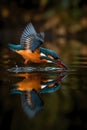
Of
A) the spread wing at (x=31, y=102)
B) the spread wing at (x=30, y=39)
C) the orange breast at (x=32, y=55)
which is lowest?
the spread wing at (x=31, y=102)

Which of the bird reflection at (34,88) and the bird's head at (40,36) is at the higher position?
the bird's head at (40,36)

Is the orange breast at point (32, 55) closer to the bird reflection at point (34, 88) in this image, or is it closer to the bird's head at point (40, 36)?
the bird's head at point (40, 36)

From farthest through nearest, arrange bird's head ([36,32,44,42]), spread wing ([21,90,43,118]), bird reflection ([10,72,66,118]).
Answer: bird's head ([36,32,44,42])
bird reflection ([10,72,66,118])
spread wing ([21,90,43,118])

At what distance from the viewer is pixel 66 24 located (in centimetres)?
1850

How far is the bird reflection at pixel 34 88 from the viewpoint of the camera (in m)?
4.57

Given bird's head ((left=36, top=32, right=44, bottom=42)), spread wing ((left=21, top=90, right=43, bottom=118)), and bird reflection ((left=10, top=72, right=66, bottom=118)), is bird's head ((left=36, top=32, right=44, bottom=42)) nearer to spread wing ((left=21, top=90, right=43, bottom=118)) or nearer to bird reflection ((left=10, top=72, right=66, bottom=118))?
bird reflection ((left=10, top=72, right=66, bottom=118))

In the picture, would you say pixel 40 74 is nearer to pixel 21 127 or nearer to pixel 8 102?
pixel 8 102

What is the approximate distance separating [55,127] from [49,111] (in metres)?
0.55

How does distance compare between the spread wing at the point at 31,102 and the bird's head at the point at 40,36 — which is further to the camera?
the bird's head at the point at 40,36

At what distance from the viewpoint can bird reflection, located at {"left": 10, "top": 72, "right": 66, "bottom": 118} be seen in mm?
4573

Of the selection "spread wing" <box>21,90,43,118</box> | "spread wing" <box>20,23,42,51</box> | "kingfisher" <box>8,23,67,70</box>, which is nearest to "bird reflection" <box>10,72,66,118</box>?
"spread wing" <box>21,90,43,118</box>

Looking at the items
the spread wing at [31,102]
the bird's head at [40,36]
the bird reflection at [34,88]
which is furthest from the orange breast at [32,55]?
the spread wing at [31,102]

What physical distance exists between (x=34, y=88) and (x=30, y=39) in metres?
1.69

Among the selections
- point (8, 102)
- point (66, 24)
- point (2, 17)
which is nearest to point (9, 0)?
point (2, 17)
